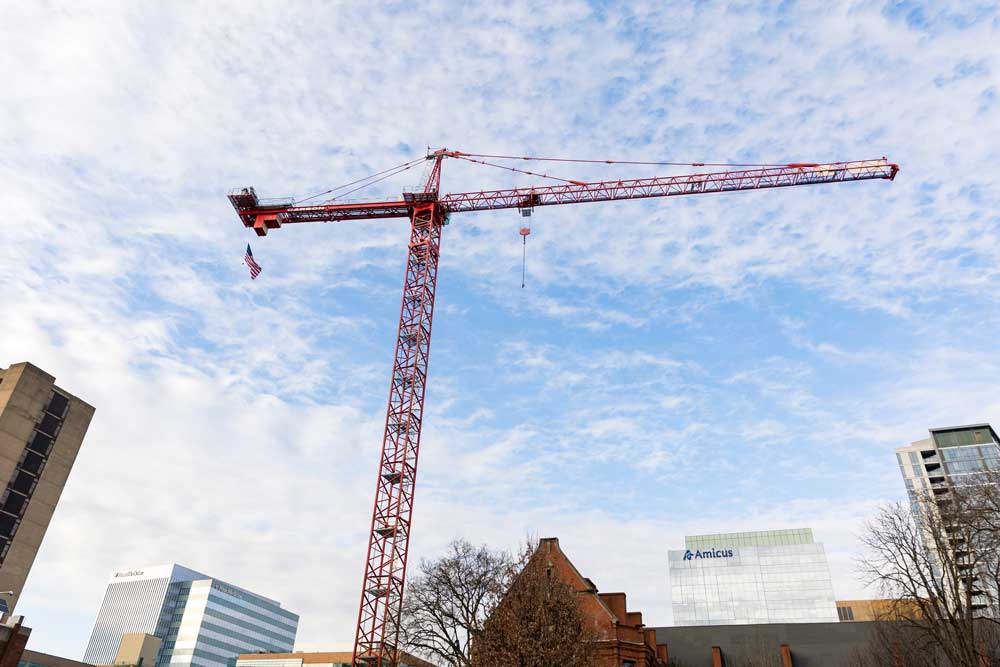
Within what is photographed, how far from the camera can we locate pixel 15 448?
98.1 metres

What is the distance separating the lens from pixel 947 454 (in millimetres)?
164375

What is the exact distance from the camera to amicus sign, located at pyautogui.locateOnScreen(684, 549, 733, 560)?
151 meters

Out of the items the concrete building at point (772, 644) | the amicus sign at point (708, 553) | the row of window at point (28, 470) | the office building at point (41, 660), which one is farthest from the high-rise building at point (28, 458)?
the amicus sign at point (708, 553)

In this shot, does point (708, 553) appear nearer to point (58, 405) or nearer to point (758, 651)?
point (758, 651)

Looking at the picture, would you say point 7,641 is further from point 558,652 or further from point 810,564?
point 810,564

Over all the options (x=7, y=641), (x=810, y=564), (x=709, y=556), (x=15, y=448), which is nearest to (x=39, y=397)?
(x=15, y=448)

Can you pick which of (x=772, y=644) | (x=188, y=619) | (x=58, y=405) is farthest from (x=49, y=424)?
(x=772, y=644)

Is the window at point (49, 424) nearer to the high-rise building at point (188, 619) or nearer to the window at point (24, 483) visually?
the window at point (24, 483)

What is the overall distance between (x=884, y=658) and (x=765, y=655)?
10692mm

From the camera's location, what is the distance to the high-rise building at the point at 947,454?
159 m

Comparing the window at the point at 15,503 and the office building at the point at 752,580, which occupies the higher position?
the office building at the point at 752,580

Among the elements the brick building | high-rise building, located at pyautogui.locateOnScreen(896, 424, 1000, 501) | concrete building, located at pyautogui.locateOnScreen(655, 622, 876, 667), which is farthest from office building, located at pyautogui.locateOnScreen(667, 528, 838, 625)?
the brick building

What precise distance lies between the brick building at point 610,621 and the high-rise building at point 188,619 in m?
131

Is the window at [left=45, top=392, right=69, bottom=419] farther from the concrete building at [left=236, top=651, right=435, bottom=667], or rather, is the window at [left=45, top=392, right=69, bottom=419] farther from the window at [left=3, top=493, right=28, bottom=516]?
the concrete building at [left=236, top=651, right=435, bottom=667]
